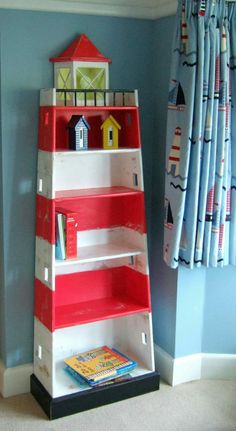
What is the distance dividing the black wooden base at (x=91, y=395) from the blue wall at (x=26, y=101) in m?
0.24

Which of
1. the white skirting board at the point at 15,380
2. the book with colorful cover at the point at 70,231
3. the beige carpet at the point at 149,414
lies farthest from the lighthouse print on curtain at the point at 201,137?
the white skirting board at the point at 15,380

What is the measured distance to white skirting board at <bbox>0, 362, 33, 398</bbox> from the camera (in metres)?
2.70

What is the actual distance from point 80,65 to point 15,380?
5.16ft

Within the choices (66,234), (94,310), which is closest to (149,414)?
(94,310)

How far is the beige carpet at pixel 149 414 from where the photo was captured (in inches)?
97.2

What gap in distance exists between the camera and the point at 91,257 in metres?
2.58

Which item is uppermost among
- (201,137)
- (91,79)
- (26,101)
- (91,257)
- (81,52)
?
(81,52)

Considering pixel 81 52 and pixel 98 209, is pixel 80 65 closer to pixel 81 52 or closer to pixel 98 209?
pixel 81 52

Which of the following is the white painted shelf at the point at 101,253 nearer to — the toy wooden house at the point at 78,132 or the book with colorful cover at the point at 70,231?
the book with colorful cover at the point at 70,231

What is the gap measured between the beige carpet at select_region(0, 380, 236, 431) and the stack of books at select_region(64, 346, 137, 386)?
14 cm

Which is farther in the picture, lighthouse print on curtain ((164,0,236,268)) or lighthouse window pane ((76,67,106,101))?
lighthouse window pane ((76,67,106,101))

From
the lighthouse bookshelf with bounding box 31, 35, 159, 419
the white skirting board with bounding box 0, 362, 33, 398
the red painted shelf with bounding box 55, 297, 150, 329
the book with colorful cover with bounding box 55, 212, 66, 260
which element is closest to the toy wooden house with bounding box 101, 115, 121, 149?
the lighthouse bookshelf with bounding box 31, 35, 159, 419

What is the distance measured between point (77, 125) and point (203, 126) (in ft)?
1.87

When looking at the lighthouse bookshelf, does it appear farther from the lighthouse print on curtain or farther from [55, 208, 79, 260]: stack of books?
the lighthouse print on curtain
